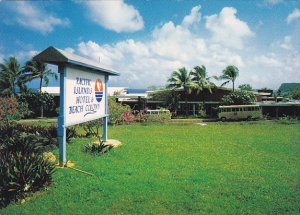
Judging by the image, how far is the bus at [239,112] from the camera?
29938mm

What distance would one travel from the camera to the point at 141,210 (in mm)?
5281

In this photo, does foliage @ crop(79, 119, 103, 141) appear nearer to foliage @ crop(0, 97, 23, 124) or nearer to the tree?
foliage @ crop(0, 97, 23, 124)

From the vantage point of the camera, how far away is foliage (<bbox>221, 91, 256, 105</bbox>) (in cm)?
3275

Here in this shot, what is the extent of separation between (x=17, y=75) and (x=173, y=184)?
1497 inches

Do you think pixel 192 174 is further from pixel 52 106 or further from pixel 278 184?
pixel 52 106

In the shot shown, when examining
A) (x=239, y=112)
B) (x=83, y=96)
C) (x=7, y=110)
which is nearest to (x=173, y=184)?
(x=83, y=96)

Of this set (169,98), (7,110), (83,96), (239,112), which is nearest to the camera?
(83,96)

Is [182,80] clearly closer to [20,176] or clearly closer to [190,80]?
[190,80]

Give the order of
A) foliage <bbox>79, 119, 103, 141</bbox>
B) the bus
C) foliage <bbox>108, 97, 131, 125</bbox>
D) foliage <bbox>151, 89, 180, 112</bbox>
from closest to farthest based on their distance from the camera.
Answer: foliage <bbox>79, 119, 103, 141</bbox>, foliage <bbox>108, 97, 131, 125</bbox>, the bus, foliage <bbox>151, 89, 180, 112</bbox>

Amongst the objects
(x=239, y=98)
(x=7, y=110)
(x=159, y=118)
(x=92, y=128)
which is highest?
(x=239, y=98)

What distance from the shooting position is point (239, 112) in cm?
3005

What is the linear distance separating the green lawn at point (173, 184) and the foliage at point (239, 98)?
23.0 meters

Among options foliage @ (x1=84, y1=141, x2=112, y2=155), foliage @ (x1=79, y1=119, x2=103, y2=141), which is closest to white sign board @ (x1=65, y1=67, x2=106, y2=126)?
foliage @ (x1=84, y1=141, x2=112, y2=155)

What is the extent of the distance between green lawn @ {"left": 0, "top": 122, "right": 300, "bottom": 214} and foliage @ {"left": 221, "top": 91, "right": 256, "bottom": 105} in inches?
907
